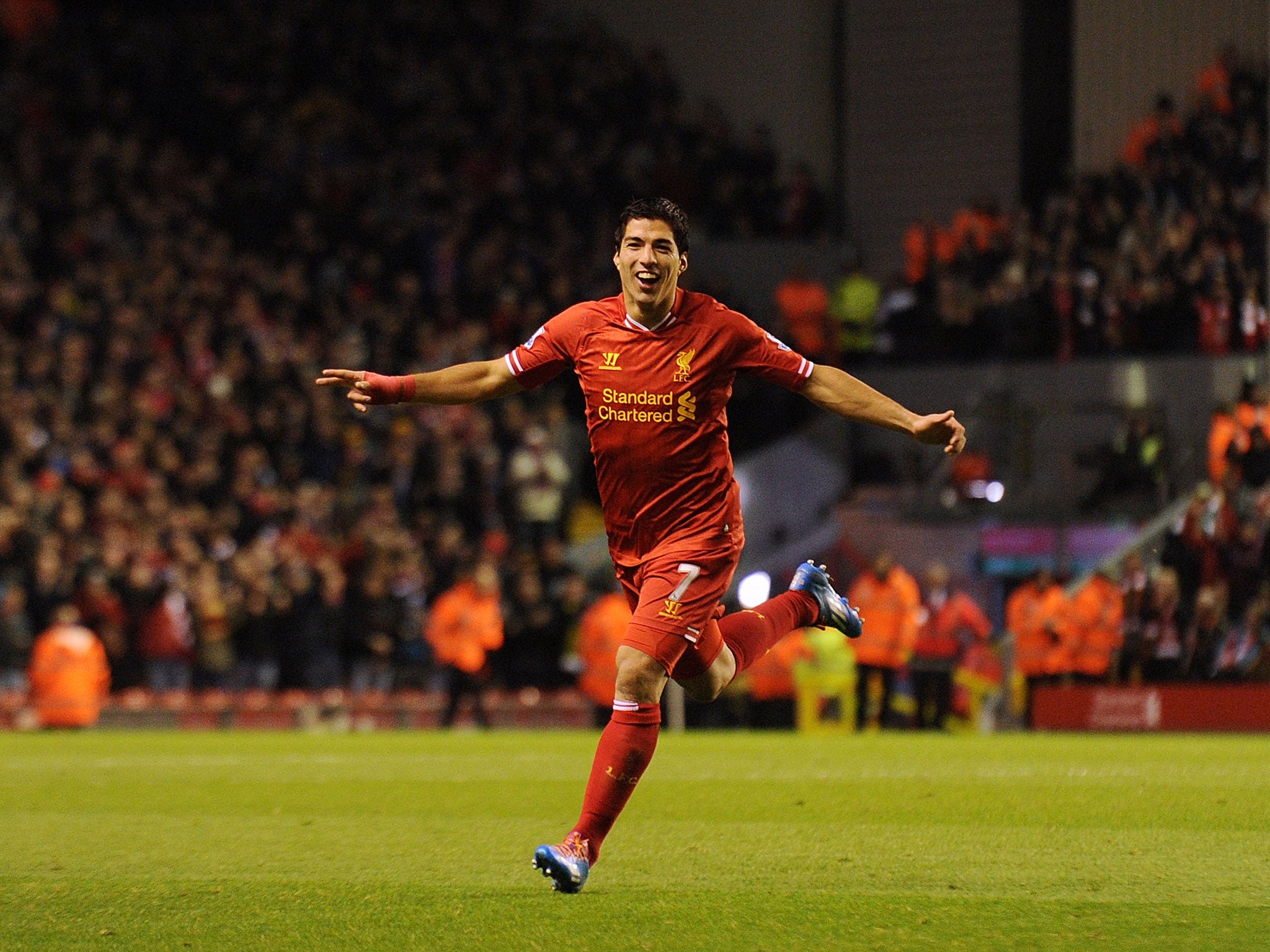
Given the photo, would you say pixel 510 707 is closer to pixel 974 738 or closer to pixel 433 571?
pixel 433 571

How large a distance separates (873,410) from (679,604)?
97 centimetres

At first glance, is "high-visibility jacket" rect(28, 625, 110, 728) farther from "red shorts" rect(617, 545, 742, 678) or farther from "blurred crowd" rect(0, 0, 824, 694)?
"red shorts" rect(617, 545, 742, 678)

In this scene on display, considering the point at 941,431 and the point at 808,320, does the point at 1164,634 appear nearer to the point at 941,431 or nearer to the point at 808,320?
the point at 808,320

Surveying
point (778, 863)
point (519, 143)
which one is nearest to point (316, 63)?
point (519, 143)

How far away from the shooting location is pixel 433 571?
73.7 ft

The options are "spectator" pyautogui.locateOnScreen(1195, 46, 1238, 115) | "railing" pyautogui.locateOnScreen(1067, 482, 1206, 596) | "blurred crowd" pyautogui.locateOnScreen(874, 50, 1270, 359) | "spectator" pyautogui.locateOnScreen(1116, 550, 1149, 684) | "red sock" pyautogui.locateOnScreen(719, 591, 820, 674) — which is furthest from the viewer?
"spectator" pyautogui.locateOnScreen(1195, 46, 1238, 115)

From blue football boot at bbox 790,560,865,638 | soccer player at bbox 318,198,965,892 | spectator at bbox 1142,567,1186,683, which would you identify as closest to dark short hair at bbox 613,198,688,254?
soccer player at bbox 318,198,965,892

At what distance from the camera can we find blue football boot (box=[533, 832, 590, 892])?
22.1 feet

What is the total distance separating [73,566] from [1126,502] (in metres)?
11.3

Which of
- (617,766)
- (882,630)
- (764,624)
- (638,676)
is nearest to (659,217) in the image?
(638,676)

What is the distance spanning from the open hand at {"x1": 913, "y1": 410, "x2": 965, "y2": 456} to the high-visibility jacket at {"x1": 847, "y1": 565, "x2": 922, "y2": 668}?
1265 centimetres

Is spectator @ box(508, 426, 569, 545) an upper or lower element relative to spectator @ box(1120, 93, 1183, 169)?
lower

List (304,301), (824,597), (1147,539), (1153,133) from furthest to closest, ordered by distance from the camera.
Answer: (304,301), (1153,133), (1147,539), (824,597)

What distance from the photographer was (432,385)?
7.43m
